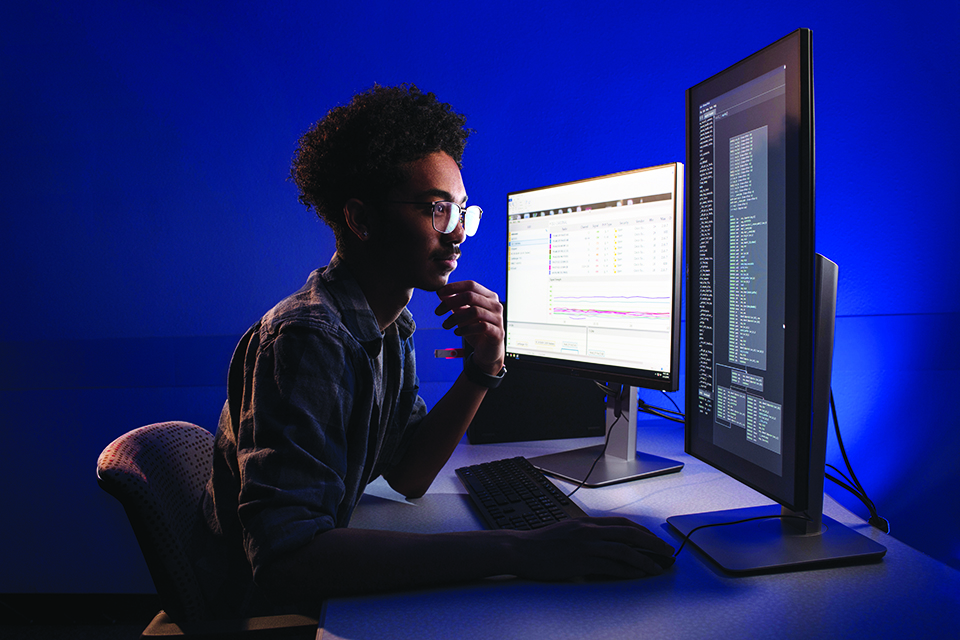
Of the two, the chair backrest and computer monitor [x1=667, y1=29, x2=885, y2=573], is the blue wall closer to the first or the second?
the chair backrest

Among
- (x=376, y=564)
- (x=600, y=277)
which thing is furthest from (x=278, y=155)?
(x=376, y=564)

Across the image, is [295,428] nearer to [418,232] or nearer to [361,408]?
[361,408]

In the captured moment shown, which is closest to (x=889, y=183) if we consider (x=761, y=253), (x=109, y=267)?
(x=761, y=253)

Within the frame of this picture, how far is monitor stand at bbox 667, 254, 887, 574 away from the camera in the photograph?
29.4 inches

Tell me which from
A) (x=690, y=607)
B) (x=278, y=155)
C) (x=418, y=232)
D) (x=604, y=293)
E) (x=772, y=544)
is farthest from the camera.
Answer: (x=278, y=155)

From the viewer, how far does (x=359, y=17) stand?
1981 millimetres

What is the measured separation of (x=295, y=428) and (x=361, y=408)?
0.57 feet

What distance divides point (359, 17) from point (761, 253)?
5.83 ft

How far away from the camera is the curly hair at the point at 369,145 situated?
1028 millimetres

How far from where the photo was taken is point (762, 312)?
75cm

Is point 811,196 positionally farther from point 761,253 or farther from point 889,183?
point 889,183

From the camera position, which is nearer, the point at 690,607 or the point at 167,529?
the point at 690,607

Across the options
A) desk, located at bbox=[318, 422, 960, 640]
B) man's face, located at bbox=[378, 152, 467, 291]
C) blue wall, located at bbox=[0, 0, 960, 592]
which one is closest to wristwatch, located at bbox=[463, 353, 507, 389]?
man's face, located at bbox=[378, 152, 467, 291]

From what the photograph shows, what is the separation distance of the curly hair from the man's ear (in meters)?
0.02
